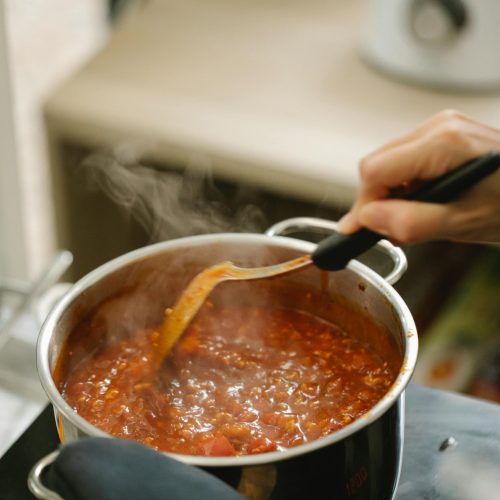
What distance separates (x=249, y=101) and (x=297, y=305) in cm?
73

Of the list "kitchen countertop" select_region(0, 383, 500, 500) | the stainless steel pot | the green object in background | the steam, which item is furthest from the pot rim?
the green object in background

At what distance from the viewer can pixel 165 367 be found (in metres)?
0.90

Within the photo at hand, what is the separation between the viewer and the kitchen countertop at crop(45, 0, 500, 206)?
1486 mm

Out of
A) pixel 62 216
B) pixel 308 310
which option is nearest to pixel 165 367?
pixel 308 310

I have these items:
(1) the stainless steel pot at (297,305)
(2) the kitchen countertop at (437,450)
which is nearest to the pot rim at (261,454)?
(1) the stainless steel pot at (297,305)

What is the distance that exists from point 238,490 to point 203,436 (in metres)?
0.18

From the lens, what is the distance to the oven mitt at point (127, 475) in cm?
59

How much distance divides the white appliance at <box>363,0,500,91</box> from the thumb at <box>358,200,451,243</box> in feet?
2.57

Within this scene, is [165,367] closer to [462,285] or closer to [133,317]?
[133,317]

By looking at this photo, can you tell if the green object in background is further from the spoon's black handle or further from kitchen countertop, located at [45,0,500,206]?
the spoon's black handle

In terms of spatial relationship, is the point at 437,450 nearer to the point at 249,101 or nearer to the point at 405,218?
the point at 405,218

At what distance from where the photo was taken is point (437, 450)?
84 cm

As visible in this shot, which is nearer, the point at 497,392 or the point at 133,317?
the point at 133,317

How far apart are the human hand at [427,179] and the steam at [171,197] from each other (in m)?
0.62
